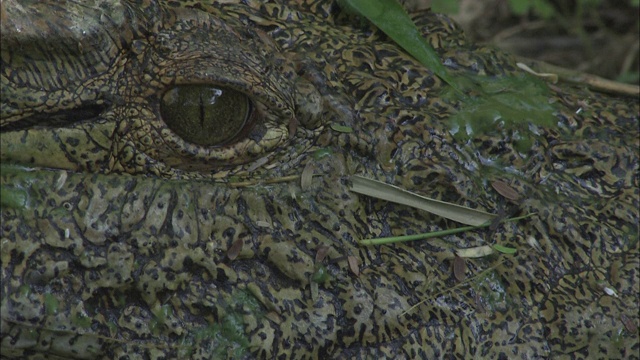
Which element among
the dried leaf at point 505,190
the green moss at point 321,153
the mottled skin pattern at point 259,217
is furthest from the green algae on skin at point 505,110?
the green moss at point 321,153

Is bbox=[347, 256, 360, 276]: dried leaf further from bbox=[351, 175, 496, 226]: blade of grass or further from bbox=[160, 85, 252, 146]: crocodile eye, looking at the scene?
bbox=[160, 85, 252, 146]: crocodile eye

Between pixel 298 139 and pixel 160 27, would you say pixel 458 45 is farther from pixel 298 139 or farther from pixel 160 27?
pixel 160 27

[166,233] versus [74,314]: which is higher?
[166,233]

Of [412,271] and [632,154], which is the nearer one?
[412,271]

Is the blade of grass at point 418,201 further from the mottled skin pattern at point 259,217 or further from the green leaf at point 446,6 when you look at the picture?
the green leaf at point 446,6

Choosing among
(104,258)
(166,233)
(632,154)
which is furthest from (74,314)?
(632,154)

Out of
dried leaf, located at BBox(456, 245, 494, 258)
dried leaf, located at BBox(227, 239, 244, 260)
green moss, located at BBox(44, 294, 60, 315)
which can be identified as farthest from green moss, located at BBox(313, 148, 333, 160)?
green moss, located at BBox(44, 294, 60, 315)
